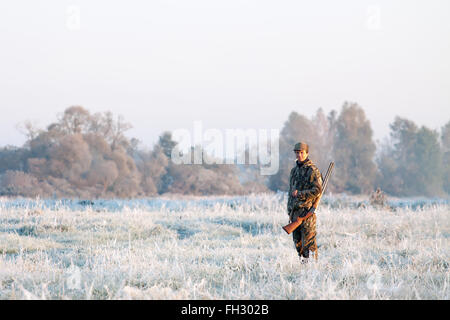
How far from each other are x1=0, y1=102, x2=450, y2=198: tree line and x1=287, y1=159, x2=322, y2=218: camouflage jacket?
2551 centimetres

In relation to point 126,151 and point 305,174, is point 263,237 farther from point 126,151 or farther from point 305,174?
point 126,151

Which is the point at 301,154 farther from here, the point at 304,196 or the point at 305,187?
the point at 304,196

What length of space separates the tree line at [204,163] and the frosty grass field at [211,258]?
16705mm

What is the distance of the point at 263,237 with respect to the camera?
33.8ft

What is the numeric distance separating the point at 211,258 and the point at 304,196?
6.30 feet

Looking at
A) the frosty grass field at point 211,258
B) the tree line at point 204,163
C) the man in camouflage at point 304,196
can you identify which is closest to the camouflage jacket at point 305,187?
the man in camouflage at point 304,196

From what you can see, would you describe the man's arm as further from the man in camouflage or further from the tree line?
the tree line

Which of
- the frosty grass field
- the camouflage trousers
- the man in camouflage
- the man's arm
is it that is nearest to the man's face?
the man in camouflage

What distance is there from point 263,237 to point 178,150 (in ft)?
93.1

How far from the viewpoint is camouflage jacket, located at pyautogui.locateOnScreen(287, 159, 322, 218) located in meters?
6.92

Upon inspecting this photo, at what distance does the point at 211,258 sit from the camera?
305 inches

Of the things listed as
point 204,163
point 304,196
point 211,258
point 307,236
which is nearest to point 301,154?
point 304,196

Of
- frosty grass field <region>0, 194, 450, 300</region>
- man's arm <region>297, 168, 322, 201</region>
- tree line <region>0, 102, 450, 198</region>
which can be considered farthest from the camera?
tree line <region>0, 102, 450, 198</region>

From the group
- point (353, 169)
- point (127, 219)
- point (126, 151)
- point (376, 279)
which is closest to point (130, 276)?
point (376, 279)
